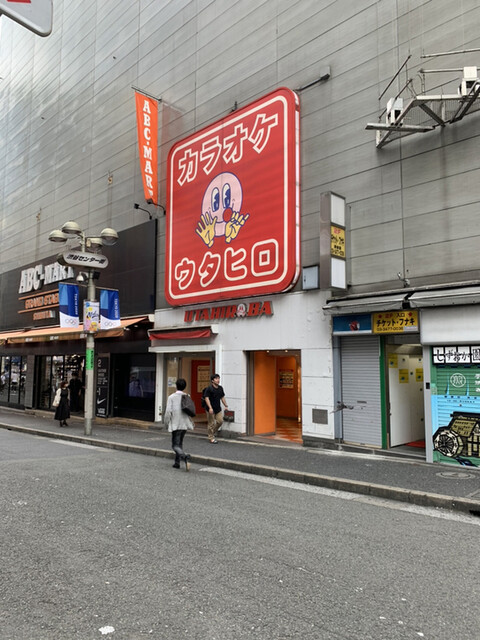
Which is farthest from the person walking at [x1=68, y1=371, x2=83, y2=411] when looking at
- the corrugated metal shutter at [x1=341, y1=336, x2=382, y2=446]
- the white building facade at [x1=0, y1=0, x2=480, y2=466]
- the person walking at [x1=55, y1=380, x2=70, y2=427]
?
the corrugated metal shutter at [x1=341, y1=336, x2=382, y2=446]

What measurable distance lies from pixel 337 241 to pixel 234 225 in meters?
4.04

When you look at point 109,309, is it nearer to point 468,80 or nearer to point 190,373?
point 190,373

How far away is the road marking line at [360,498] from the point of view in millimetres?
6578

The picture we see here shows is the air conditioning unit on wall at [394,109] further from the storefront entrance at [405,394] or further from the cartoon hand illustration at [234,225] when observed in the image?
the cartoon hand illustration at [234,225]

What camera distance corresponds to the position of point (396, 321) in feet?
33.4

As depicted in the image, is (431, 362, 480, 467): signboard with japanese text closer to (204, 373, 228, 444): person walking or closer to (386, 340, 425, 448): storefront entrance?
(386, 340, 425, 448): storefront entrance

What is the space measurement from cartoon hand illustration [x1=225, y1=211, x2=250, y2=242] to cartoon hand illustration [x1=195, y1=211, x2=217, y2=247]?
2.17 feet

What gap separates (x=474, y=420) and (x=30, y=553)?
306 inches

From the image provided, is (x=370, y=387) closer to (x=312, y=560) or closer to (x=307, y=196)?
(x=307, y=196)

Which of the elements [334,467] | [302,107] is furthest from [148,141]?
[334,467]

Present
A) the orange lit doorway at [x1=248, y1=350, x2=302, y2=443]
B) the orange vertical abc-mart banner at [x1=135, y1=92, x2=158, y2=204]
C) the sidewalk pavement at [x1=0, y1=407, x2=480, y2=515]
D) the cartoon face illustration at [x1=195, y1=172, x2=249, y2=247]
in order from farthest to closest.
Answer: the orange vertical abc-mart banner at [x1=135, y1=92, x2=158, y2=204] < the cartoon face illustration at [x1=195, y1=172, x2=249, y2=247] < the orange lit doorway at [x1=248, y1=350, x2=302, y2=443] < the sidewalk pavement at [x1=0, y1=407, x2=480, y2=515]

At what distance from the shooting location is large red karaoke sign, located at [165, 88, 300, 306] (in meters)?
12.6

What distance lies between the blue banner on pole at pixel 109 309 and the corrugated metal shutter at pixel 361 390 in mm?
7784

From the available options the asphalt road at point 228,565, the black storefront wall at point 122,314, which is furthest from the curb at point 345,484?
the black storefront wall at point 122,314
